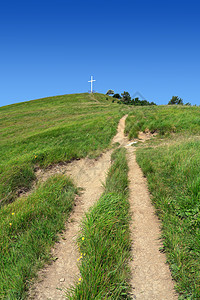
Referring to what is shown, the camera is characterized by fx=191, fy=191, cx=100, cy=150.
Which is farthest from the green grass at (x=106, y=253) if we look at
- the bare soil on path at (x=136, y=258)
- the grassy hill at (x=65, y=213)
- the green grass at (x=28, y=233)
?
the green grass at (x=28, y=233)

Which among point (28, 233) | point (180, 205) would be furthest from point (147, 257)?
point (28, 233)

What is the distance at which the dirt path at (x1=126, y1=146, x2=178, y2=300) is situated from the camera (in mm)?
3496

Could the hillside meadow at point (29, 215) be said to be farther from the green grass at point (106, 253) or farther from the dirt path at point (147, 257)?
the dirt path at point (147, 257)

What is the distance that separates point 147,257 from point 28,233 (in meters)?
2.99

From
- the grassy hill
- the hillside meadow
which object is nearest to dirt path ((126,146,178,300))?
the grassy hill

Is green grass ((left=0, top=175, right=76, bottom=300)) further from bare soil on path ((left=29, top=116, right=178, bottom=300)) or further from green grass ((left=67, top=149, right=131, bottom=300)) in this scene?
green grass ((left=67, top=149, right=131, bottom=300))

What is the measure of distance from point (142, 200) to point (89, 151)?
6174 mm

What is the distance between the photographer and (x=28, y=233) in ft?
16.2

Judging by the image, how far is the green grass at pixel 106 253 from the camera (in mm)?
3277

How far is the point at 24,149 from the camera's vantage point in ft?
45.1

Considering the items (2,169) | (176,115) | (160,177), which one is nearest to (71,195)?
(160,177)

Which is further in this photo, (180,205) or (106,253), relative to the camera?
(180,205)

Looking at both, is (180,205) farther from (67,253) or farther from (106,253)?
(67,253)

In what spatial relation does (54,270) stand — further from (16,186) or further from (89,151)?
(89,151)
